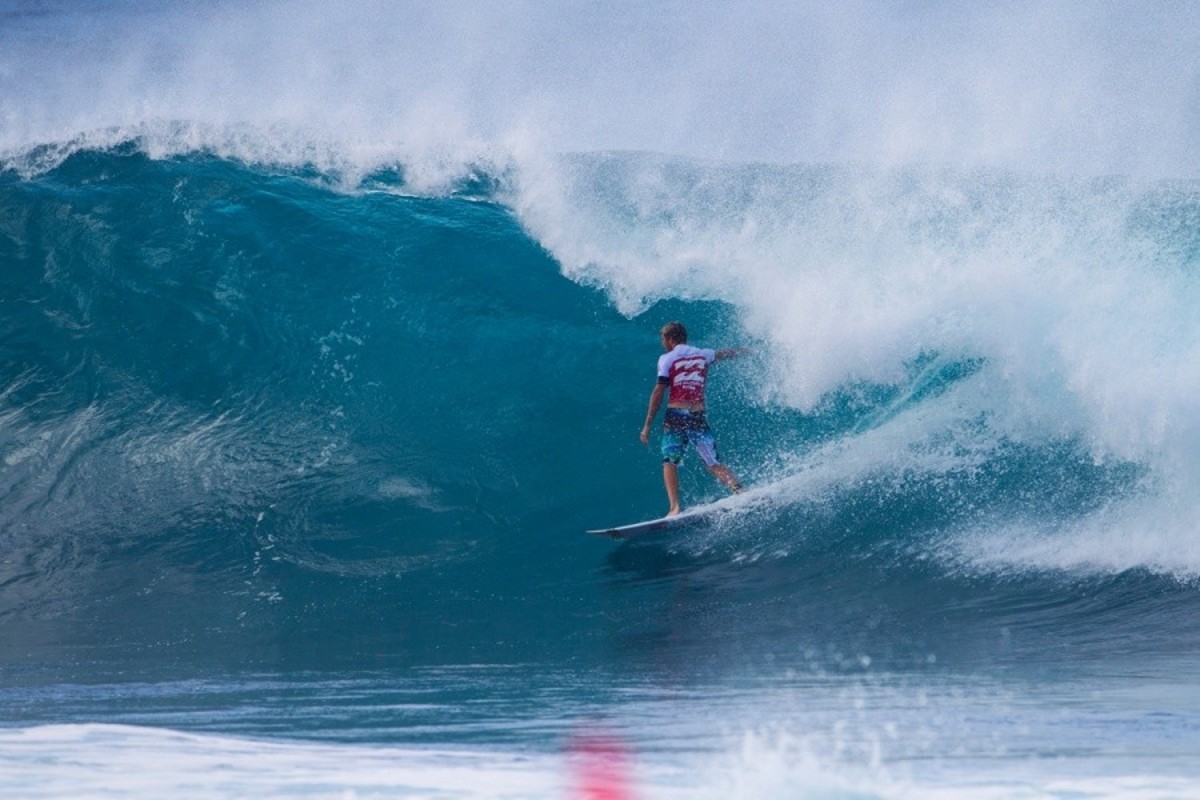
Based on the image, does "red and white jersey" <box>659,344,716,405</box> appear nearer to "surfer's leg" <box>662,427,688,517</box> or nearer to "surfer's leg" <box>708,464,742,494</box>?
"surfer's leg" <box>662,427,688,517</box>

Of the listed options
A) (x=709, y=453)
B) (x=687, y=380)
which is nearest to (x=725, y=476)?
(x=709, y=453)

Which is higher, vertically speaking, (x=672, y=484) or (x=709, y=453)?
(x=709, y=453)

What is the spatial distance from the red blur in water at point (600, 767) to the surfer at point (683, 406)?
4036mm

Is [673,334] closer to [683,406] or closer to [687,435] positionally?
[683,406]

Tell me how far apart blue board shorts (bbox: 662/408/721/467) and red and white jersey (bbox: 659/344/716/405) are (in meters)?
0.09

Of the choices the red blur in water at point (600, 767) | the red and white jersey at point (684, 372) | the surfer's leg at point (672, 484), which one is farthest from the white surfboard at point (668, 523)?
the red blur in water at point (600, 767)

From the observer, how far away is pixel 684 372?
8500 millimetres

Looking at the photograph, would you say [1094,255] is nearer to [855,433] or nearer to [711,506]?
[855,433]

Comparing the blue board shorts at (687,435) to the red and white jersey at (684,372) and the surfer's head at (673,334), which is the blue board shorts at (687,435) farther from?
the surfer's head at (673,334)

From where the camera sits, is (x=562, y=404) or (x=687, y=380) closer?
(x=687, y=380)

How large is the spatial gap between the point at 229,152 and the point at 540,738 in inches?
392

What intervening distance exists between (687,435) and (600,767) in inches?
179

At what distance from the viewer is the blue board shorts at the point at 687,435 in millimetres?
8531

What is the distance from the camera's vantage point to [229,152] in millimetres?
13039
